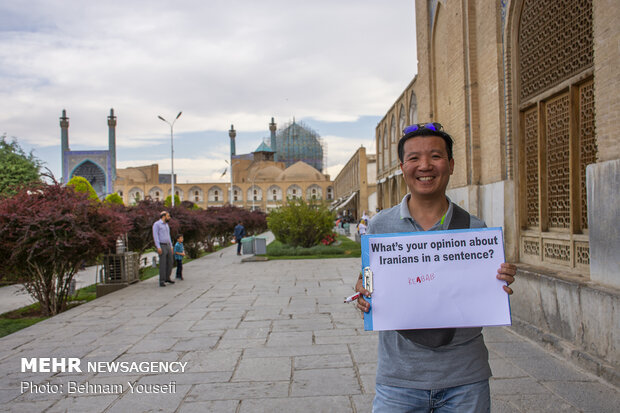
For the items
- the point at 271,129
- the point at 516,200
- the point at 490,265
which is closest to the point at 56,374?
the point at 490,265

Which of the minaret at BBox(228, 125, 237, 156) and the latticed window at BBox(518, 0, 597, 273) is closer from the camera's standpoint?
the latticed window at BBox(518, 0, 597, 273)

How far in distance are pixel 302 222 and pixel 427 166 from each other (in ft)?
50.1

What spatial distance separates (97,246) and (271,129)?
272 ft

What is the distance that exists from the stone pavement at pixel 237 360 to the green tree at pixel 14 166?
20.4 meters

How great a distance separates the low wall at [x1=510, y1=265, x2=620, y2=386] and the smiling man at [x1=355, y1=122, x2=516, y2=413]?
254 cm

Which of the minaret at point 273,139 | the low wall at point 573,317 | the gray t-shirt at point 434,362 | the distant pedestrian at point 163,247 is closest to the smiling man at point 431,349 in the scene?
the gray t-shirt at point 434,362

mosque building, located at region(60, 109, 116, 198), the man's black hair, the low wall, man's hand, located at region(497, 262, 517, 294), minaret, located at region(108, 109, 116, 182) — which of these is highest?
minaret, located at region(108, 109, 116, 182)

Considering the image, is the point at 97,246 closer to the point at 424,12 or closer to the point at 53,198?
the point at 53,198

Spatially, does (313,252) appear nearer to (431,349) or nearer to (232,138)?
(431,349)

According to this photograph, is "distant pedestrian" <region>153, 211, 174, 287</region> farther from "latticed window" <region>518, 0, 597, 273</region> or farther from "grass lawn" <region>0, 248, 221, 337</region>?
"latticed window" <region>518, 0, 597, 273</region>

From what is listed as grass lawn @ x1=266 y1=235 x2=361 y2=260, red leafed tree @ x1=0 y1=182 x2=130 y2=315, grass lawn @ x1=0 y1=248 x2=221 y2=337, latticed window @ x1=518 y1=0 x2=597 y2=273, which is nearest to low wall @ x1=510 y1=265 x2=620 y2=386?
latticed window @ x1=518 y1=0 x2=597 y2=273

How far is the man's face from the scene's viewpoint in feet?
6.21

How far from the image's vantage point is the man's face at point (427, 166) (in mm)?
1892

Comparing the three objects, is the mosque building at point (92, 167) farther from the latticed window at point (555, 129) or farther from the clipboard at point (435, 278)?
the clipboard at point (435, 278)
